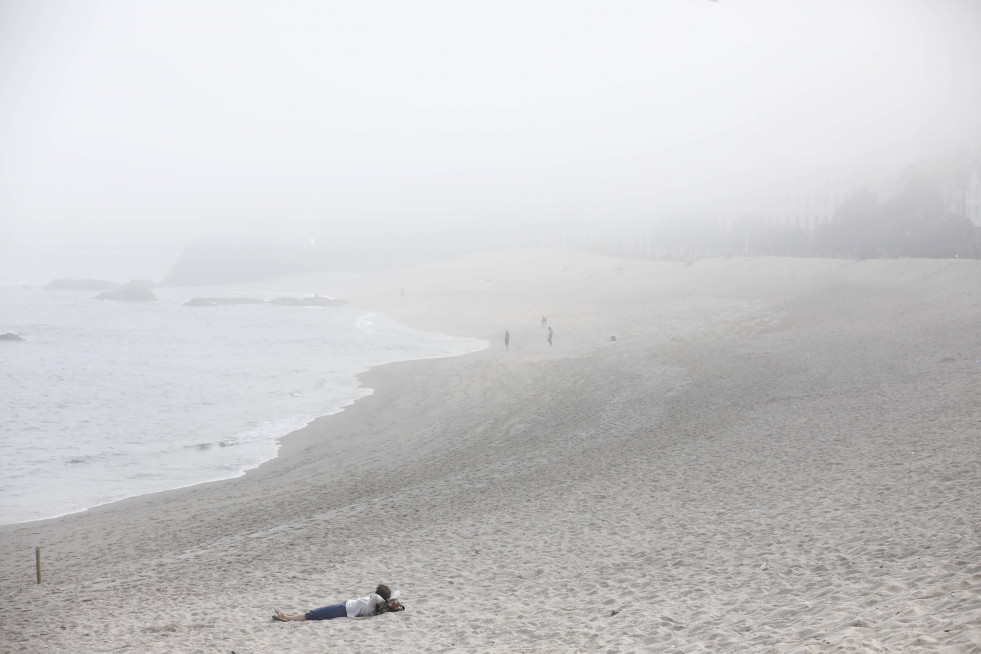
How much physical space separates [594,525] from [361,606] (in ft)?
14.2

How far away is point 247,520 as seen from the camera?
547 inches

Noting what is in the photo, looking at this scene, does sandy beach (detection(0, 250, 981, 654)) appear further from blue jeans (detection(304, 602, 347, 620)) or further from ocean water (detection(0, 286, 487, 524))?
ocean water (detection(0, 286, 487, 524))

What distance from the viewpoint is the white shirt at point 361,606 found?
9.16 metres

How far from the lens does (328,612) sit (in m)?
9.17

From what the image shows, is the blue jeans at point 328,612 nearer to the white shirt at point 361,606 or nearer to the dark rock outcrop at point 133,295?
the white shirt at point 361,606

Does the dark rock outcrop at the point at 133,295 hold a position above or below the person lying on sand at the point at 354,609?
above

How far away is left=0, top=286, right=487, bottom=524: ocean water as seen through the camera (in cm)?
1859

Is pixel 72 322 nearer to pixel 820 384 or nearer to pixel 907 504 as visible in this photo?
pixel 820 384

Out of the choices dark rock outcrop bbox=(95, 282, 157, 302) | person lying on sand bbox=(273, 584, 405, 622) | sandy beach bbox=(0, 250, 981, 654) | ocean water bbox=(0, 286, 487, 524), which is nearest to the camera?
sandy beach bbox=(0, 250, 981, 654)

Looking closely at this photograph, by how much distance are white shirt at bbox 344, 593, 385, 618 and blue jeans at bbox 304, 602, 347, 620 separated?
7 centimetres

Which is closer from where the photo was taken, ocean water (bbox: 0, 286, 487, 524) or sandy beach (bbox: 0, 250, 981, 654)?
sandy beach (bbox: 0, 250, 981, 654)

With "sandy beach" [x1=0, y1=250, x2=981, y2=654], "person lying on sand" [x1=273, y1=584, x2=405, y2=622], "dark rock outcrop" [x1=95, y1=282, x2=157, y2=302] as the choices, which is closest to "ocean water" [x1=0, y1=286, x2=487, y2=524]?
"sandy beach" [x1=0, y1=250, x2=981, y2=654]

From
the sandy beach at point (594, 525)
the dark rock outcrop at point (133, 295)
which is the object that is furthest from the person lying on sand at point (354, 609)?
the dark rock outcrop at point (133, 295)

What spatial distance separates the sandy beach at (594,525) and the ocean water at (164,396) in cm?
204
